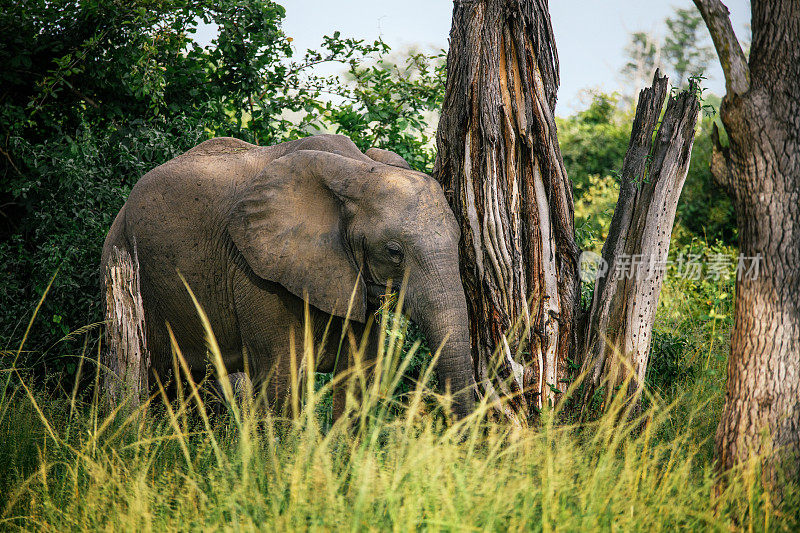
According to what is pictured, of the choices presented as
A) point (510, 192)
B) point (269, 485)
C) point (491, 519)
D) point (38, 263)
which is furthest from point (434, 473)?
point (38, 263)

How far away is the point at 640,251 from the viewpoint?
503 cm

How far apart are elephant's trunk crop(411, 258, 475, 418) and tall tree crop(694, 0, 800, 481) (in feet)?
4.62

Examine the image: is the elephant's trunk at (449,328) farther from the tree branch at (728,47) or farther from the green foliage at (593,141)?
the green foliage at (593,141)

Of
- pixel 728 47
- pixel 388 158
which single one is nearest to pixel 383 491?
pixel 728 47

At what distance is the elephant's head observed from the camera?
4488mm

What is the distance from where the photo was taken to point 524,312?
498 centimetres

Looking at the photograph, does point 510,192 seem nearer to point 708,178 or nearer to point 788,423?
point 788,423

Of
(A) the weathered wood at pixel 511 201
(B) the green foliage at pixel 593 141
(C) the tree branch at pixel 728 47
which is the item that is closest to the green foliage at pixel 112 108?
(A) the weathered wood at pixel 511 201

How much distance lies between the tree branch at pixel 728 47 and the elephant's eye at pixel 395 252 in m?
1.91

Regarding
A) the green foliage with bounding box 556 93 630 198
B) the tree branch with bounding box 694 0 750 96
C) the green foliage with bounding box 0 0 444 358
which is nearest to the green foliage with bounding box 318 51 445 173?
the green foliage with bounding box 0 0 444 358

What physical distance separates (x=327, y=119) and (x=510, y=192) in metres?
4.05

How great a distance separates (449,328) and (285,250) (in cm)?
120

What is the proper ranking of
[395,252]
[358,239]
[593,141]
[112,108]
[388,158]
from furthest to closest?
[593,141], [112,108], [388,158], [358,239], [395,252]

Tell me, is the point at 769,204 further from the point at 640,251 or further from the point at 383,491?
the point at 383,491
